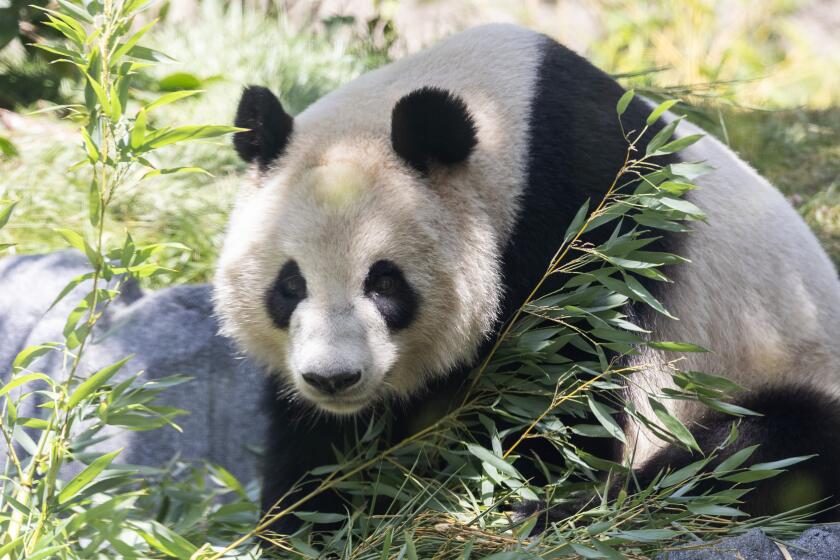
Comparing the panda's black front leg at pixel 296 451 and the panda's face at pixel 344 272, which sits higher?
the panda's face at pixel 344 272

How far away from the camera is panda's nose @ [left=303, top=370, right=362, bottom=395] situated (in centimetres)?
274

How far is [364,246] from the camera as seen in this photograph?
9.89 feet

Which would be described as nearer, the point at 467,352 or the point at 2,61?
the point at 467,352

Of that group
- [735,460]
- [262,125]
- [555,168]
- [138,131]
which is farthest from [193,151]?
[735,460]

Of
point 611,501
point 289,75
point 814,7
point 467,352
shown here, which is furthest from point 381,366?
point 814,7

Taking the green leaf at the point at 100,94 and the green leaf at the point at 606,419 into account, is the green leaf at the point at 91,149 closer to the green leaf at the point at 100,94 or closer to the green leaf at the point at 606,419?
the green leaf at the point at 100,94

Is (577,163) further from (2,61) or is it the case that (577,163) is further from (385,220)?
(2,61)

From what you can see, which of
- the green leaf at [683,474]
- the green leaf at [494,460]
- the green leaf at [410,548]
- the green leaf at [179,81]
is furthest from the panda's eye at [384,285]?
the green leaf at [179,81]

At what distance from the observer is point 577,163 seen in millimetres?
3178

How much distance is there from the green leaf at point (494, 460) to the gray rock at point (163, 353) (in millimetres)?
1586

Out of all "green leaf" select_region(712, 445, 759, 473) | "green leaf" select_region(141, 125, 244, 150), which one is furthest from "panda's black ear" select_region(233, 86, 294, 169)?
"green leaf" select_region(712, 445, 759, 473)

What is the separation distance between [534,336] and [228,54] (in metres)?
4.43

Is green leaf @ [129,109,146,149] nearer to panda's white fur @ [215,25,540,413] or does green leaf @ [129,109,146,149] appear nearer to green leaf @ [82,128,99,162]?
green leaf @ [82,128,99,162]

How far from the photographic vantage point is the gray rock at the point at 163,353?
172 inches
